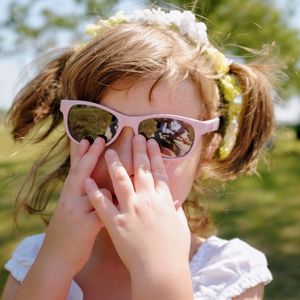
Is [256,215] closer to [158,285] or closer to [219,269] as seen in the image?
[219,269]

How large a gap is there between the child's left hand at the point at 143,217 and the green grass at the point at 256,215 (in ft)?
2.26

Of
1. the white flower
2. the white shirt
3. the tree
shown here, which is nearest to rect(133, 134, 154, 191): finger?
the white shirt

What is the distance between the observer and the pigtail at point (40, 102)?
2.18 m

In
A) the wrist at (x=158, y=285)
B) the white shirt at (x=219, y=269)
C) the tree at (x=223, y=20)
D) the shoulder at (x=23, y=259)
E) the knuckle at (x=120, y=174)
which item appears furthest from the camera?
the tree at (x=223, y=20)

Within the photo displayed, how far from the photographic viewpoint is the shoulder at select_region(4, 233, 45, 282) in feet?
6.54

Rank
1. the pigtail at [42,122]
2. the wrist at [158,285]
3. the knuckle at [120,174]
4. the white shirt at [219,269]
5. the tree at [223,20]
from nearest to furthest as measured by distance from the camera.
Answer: the wrist at [158,285]
the knuckle at [120,174]
the white shirt at [219,269]
the pigtail at [42,122]
the tree at [223,20]

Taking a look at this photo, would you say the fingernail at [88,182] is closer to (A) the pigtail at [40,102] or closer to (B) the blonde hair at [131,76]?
(B) the blonde hair at [131,76]

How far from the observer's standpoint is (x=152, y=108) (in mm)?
1670

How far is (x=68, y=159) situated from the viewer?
2141 millimetres

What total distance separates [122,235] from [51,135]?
0.80 meters

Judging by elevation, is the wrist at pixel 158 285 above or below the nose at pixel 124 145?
below

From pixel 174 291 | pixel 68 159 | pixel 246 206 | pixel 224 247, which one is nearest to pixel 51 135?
pixel 68 159

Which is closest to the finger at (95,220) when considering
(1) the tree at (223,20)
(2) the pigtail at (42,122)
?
(2) the pigtail at (42,122)

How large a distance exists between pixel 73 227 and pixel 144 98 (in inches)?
16.2
